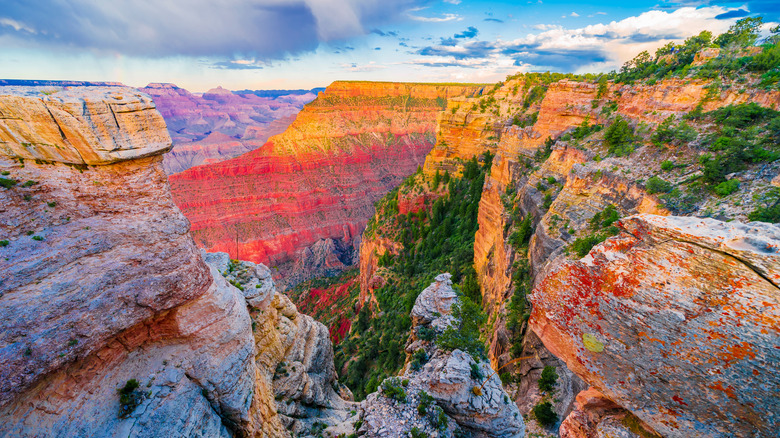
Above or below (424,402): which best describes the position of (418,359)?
below

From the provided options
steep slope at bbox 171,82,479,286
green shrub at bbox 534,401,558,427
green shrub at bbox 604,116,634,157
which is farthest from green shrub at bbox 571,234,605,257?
steep slope at bbox 171,82,479,286

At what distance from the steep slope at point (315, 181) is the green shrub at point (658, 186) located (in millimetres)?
75487

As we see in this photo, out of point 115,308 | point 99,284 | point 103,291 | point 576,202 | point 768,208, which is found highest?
point 768,208

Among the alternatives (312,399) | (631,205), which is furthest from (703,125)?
(312,399)

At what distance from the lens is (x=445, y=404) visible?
1317 cm

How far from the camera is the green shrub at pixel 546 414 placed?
13875mm

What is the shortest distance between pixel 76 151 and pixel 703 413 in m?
17.9

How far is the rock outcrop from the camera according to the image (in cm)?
1238

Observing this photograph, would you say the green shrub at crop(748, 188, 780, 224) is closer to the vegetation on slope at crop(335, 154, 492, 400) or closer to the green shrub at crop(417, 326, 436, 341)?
the vegetation on slope at crop(335, 154, 492, 400)

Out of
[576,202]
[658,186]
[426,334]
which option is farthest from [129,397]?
[658,186]

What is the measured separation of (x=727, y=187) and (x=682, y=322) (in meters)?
9.86

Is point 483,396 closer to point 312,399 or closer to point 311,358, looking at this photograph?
point 312,399

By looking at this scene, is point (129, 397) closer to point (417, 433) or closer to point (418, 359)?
point (417, 433)

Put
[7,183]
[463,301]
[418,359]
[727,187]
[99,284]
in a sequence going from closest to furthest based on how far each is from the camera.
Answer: [7,183] → [99,284] → [727,187] → [418,359] → [463,301]
